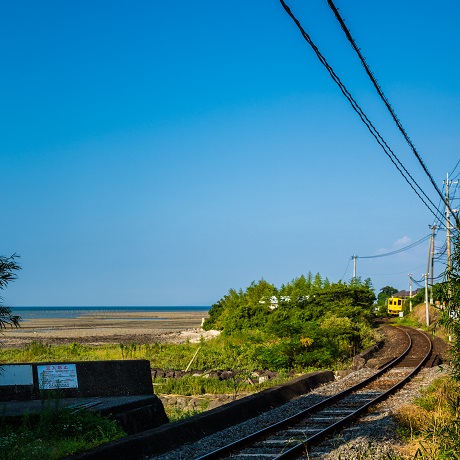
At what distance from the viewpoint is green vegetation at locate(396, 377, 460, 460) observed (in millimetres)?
8370

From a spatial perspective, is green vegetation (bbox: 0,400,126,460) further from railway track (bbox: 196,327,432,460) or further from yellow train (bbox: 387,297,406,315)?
yellow train (bbox: 387,297,406,315)

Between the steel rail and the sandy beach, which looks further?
the sandy beach

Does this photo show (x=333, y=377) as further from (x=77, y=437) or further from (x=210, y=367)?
(x=77, y=437)

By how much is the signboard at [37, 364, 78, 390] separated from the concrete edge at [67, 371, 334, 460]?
2.53 m

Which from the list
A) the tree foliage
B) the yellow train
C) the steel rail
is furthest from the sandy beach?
the yellow train

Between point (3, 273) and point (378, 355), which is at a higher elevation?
point (3, 273)

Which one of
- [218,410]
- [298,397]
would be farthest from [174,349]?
[218,410]

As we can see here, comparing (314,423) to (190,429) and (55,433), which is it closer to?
(190,429)

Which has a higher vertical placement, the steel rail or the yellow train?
the steel rail

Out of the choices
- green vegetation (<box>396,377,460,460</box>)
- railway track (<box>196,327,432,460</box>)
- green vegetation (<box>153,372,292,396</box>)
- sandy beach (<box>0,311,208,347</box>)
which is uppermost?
green vegetation (<box>396,377,460,460</box>)

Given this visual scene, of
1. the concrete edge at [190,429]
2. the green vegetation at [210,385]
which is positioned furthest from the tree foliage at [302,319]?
the concrete edge at [190,429]

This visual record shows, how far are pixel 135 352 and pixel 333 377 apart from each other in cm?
1347

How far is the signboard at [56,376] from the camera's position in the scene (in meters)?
12.9

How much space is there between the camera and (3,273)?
9406 millimetres
